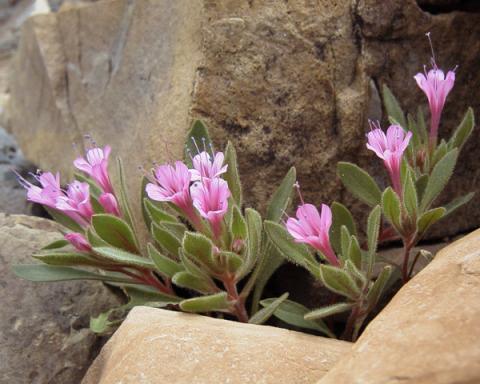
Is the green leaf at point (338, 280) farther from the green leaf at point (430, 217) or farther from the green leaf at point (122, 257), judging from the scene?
the green leaf at point (122, 257)

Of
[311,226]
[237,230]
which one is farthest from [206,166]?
[311,226]

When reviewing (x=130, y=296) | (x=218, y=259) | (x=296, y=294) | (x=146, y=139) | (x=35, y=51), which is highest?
(x=35, y=51)

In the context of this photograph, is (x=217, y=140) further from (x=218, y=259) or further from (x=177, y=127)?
(x=218, y=259)

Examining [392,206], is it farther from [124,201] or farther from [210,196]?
[124,201]

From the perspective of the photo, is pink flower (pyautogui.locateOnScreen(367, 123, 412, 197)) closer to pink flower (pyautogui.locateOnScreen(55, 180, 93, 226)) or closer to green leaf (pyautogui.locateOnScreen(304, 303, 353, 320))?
green leaf (pyautogui.locateOnScreen(304, 303, 353, 320))

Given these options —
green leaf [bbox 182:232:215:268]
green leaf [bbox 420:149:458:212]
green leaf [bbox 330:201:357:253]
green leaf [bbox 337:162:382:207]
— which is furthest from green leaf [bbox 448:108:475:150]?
green leaf [bbox 182:232:215:268]

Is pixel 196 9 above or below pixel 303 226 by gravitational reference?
above

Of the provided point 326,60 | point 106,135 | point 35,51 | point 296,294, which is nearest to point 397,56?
point 326,60
